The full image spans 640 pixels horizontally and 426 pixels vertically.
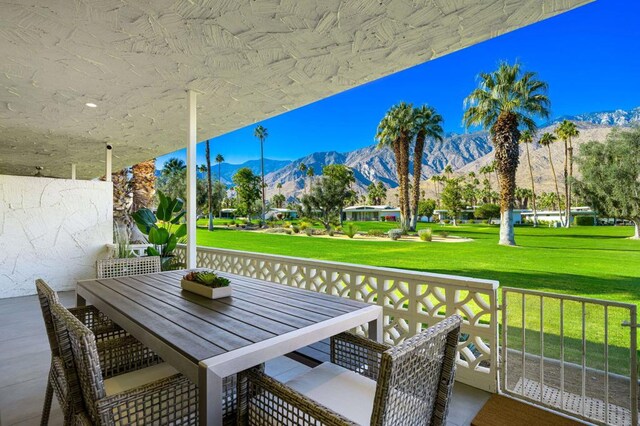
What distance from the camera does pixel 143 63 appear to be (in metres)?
2.74

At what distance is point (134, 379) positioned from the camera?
155 cm

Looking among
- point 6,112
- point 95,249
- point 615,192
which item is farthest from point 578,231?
point 6,112

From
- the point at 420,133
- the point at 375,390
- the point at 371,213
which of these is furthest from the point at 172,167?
the point at 375,390

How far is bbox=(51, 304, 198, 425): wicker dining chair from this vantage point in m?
1.05

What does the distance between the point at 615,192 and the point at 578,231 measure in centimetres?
245

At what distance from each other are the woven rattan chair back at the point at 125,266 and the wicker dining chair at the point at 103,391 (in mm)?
1702

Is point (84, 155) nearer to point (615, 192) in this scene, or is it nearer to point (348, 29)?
point (348, 29)

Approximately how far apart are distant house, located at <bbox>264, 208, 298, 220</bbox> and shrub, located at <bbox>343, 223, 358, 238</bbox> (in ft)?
15.5

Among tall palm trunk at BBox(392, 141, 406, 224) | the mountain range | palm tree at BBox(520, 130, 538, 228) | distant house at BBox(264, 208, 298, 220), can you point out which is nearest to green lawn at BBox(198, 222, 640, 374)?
palm tree at BBox(520, 130, 538, 228)

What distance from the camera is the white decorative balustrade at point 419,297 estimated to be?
225cm

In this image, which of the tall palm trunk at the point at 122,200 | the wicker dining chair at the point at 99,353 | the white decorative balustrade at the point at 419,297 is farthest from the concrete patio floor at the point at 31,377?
the tall palm trunk at the point at 122,200

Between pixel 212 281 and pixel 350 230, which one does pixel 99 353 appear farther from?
pixel 350 230

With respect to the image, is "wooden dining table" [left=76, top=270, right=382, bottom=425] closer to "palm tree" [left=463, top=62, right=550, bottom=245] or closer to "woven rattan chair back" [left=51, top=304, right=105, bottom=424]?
"woven rattan chair back" [left=51, top=304, right=105, bottom=424]

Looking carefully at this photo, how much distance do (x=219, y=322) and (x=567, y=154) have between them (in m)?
9.14
